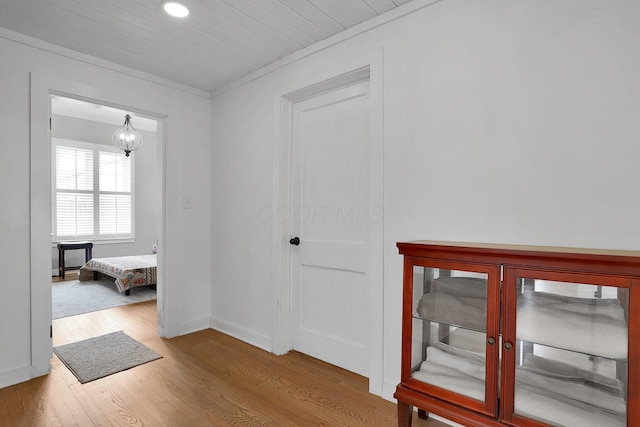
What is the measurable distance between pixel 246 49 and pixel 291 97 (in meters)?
0.49

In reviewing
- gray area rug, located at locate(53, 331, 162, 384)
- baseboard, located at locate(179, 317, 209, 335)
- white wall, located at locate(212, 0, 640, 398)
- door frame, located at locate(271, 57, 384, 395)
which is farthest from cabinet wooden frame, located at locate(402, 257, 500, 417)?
baseboard, located at locate(179, 317, 209, 335)

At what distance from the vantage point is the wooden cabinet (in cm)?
118

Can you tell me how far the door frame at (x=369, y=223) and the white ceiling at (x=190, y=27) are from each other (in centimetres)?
33

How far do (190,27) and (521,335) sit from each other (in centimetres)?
259

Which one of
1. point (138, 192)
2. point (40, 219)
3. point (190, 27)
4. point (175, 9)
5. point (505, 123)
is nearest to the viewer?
point (505, 123)

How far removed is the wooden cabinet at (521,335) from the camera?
1184mm

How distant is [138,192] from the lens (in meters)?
6.88

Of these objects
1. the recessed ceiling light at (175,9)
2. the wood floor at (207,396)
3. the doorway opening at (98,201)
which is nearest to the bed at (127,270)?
the doorway opening at (98,201)

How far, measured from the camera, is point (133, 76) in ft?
9.78

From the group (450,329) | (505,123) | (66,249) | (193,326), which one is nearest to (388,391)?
(450,329)

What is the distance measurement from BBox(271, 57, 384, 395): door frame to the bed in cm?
275

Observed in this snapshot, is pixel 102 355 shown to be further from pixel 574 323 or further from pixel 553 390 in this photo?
pixel 574 323

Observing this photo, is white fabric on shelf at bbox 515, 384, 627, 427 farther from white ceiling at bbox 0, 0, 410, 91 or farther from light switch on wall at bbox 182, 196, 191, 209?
light switch on wall at bbox 182, 196, 191, 209

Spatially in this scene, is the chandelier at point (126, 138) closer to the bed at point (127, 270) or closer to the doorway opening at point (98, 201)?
the doorway opening at point (98, 201)
